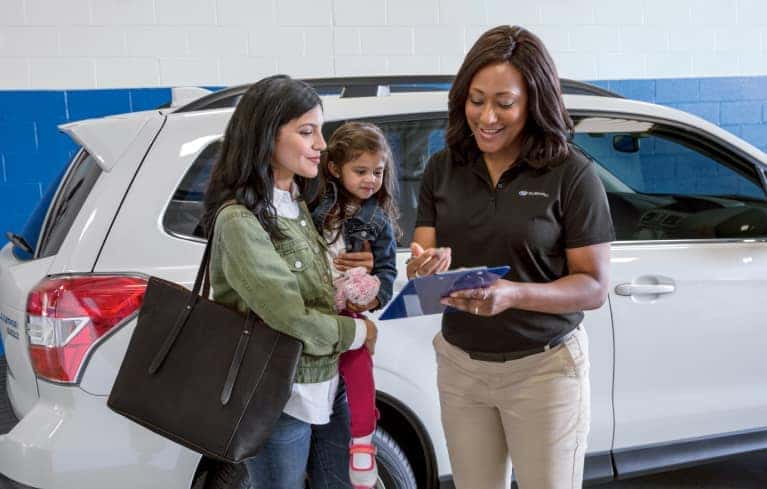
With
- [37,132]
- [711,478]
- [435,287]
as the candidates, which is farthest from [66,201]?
[711,478]

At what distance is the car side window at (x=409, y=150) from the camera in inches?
106

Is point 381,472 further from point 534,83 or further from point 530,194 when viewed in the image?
point 534,83

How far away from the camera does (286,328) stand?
1.71 m

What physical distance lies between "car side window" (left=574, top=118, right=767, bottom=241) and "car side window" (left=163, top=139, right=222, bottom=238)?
130 centimetres

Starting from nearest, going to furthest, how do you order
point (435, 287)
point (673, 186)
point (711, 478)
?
point (435, 287)
point (673, 186)
point (711, 478)

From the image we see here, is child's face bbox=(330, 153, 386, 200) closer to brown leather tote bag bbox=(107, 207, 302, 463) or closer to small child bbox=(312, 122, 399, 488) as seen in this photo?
small child bbox=(312, 122, 399, 488)

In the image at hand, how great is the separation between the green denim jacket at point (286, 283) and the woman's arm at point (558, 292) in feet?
0.92

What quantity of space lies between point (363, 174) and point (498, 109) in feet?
1.54

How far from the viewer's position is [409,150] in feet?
8.96

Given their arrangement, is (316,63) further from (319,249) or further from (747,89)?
(319,249)

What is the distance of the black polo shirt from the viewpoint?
1830 millimetres

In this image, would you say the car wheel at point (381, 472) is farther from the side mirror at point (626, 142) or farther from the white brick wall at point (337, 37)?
the white brick wall at point (337, 37)

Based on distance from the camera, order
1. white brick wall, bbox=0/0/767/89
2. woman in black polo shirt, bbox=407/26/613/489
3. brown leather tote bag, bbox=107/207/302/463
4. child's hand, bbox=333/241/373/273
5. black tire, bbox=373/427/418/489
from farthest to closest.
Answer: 1. white brick wall, bbox=0/0/767/89
2. black tire, bbox=373/427/418/489
3. child's hand, bbox=333/241/373/273
4. woman in black polo shirt, bbox=407/26/613/489
5. brown leather tote bag, bbox=107/207/302/463

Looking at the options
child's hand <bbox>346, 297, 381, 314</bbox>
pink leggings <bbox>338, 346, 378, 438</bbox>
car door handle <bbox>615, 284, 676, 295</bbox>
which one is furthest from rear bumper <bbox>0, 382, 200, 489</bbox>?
car door handle <bbox>615, 284, 676, 295</bbox>
